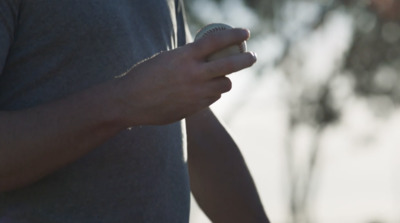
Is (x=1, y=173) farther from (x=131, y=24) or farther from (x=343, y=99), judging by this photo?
(x=343, y=99)

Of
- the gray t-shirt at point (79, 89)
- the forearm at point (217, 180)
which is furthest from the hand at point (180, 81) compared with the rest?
the forearm at point (217, 180)

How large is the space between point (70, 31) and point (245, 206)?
95 centimetres

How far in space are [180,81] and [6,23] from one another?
564mm

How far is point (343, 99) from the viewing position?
83.6 ft

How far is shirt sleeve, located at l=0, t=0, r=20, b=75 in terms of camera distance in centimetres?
282

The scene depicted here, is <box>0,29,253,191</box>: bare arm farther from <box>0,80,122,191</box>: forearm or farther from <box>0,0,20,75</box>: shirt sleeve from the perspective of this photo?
<box>0,0,20,75</box>: shirt sleeve

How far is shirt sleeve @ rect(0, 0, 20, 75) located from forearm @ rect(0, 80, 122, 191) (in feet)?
0.59

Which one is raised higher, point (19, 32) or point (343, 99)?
point (19, 32)

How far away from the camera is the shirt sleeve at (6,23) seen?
2.82 m

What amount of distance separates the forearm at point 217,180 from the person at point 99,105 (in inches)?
10.1

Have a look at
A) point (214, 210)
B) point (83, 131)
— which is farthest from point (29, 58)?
point (214, 210)

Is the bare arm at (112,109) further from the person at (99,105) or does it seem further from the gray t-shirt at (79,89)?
the gray t-shirt at (79,89)

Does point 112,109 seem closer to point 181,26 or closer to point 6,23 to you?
point 6,23

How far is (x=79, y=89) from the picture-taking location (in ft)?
9.64
